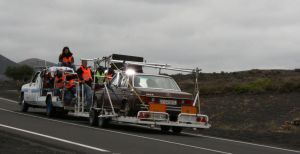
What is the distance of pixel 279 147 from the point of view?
1781 centimetres

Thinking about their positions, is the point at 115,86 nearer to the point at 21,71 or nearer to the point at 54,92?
the point at 54,92

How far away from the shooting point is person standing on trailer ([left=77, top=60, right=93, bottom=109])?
75.7 ft

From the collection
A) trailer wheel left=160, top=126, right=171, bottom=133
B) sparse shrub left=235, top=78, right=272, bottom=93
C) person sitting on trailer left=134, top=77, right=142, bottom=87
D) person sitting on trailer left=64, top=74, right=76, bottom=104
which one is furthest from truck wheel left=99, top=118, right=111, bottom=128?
sparse shrub left=235, top=78, right=272, bottom=93

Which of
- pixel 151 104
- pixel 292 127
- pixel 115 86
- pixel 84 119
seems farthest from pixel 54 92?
pixel 292 127

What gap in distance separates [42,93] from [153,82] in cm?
711

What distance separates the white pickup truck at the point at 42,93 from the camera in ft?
83.4

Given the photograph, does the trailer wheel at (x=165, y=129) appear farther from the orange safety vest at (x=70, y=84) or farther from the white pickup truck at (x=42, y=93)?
the white pickup truck at (x=42, y=93)

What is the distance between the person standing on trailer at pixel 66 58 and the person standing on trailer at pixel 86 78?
10.5 ft

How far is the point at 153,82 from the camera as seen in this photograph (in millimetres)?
21172

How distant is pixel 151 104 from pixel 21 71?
359 feet

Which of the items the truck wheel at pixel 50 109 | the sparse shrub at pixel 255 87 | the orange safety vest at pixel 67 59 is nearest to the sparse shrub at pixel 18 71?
the sparse shrub at pixel 255 87

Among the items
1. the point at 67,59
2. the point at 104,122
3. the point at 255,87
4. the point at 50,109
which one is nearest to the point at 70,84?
the point at 50,109

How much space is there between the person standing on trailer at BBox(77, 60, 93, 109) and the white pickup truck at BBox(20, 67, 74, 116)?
67.0 inches

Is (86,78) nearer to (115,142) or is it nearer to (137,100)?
(137,100)
